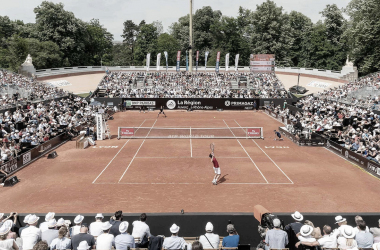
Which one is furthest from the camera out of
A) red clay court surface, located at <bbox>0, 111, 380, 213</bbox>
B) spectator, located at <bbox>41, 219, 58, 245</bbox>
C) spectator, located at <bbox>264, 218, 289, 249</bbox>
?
red clay court surface, located at <bbox>0, 111, 380, 213</bbox>

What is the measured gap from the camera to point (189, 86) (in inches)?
2421

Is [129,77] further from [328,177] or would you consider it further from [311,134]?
[328,177]

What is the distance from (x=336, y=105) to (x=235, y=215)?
109ft

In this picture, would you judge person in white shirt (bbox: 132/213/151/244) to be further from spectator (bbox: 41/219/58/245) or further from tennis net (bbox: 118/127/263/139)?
tennis net (bbox: 118/127/263/139)

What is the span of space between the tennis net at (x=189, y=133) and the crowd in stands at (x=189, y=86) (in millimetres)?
21313

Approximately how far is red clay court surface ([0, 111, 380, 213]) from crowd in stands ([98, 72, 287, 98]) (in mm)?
27835

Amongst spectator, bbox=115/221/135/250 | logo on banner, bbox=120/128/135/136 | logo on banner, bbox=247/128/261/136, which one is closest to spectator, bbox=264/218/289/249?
spectator, bbox=115/221/135/250

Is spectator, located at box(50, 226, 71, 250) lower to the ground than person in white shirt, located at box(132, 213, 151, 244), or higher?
higher

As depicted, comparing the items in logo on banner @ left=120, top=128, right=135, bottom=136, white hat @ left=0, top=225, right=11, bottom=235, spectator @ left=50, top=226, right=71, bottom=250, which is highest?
white hat @ left=0, top=225, right=11, bottom=235

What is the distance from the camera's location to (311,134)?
96.9ft

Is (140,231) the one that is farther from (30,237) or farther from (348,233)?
(348,233)

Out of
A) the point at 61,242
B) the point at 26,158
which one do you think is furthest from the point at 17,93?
the point at 61,242

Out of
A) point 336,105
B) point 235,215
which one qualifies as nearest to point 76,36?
point 336,105

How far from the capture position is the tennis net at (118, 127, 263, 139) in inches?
1259
